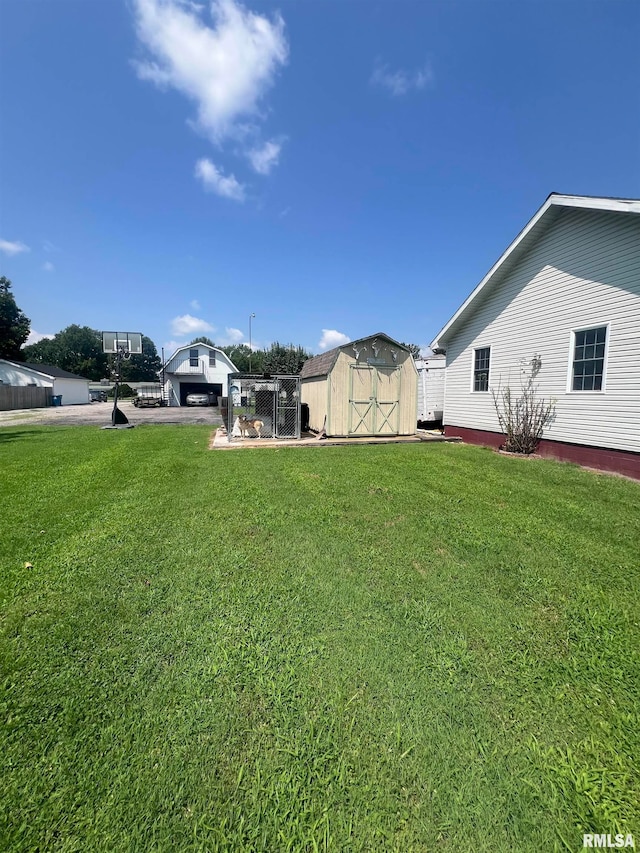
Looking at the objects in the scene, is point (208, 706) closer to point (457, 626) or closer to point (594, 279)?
point (457, 626)

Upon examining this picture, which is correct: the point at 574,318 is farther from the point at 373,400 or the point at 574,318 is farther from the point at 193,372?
the point at 193,372

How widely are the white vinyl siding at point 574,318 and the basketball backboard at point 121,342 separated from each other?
18.2 meters

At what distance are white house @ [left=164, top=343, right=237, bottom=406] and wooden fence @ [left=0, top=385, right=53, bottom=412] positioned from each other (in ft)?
36.5

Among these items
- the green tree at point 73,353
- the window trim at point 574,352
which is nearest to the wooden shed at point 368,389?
the window trim at point 574,352

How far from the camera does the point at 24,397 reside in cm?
3155

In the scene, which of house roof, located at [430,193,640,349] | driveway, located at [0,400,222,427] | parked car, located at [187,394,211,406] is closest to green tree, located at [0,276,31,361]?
driveway, located at [0,400,222,427]

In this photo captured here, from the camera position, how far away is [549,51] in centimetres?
948

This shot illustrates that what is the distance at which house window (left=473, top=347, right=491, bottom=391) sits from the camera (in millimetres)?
11219

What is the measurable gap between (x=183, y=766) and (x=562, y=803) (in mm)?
1664

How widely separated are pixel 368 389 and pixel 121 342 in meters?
15.2

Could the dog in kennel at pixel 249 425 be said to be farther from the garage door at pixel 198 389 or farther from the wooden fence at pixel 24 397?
the wooden fence at pixel 24 397

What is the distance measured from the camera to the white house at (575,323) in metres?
7.08

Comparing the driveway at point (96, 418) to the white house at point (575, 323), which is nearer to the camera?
the white house at point (575, 323)

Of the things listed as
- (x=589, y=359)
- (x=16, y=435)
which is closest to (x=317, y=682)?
(x=589, y=359)
